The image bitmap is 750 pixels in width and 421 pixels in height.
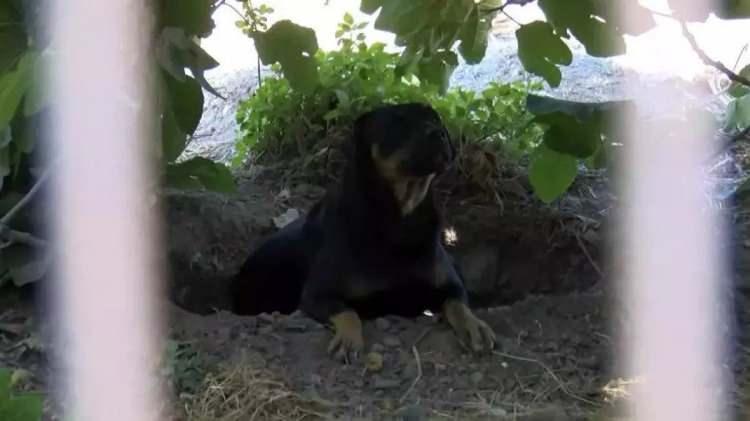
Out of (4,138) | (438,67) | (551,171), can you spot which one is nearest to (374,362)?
(438,67)

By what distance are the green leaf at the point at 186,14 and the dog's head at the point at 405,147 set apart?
191 centimetres

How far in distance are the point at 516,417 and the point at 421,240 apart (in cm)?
135

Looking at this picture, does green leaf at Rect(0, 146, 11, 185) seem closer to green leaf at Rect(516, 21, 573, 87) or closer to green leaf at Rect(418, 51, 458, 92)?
green leaf at Rect(418, 51, 458, 92)

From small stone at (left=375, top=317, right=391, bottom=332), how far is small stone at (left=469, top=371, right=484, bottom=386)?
480mm

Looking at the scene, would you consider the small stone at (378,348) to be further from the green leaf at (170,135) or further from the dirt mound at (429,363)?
the green leaf at (170,135)

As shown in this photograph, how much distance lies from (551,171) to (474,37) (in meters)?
0.44

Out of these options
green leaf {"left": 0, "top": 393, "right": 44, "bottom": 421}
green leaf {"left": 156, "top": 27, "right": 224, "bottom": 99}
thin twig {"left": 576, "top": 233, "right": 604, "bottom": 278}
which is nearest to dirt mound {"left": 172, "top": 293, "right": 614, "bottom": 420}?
thin twig {"left": 576, "top": 233, "right": 604, "bottom": 278}

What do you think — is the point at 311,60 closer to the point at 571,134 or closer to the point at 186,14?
the point at 186,14

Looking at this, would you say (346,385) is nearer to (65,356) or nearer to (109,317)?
(65,356)

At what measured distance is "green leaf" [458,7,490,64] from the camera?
247 centimetres

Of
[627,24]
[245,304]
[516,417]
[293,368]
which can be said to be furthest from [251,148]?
[627,24]

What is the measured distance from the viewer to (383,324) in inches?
136

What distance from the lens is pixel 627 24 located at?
2.19 m

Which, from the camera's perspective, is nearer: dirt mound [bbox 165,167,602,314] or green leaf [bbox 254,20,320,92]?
green leaf [bbox 254,20,320,92]
